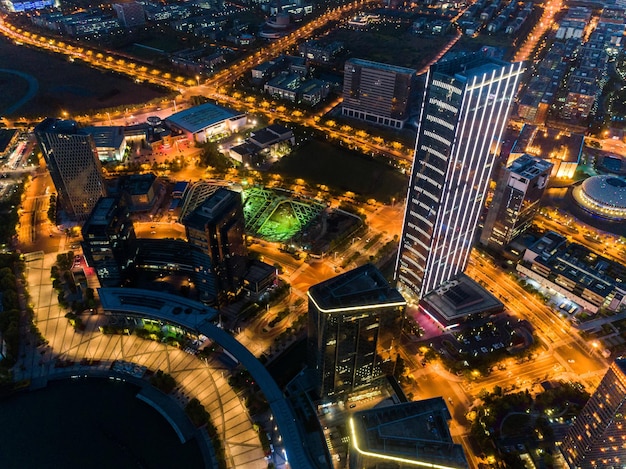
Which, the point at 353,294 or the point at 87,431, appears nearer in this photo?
the point at 353,294

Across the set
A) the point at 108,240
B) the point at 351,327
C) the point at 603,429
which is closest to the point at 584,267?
the point at 603,429

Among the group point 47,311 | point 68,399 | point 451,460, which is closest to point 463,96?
point 451,460

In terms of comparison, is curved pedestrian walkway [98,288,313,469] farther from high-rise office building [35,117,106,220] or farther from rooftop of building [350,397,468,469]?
high-rise office building [35,117,106,220]

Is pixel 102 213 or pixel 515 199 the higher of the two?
pixel 102 213

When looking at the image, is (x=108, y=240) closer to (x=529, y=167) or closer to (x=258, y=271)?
(x=258, y=271)

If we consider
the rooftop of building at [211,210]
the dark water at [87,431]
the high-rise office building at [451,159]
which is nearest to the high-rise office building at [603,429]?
the high-rise office building at [451,159]

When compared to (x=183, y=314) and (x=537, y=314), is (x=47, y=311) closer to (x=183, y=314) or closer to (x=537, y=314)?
(x=183, y=314)

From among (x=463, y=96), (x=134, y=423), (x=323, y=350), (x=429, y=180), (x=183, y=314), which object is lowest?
(x=134, y=423)
